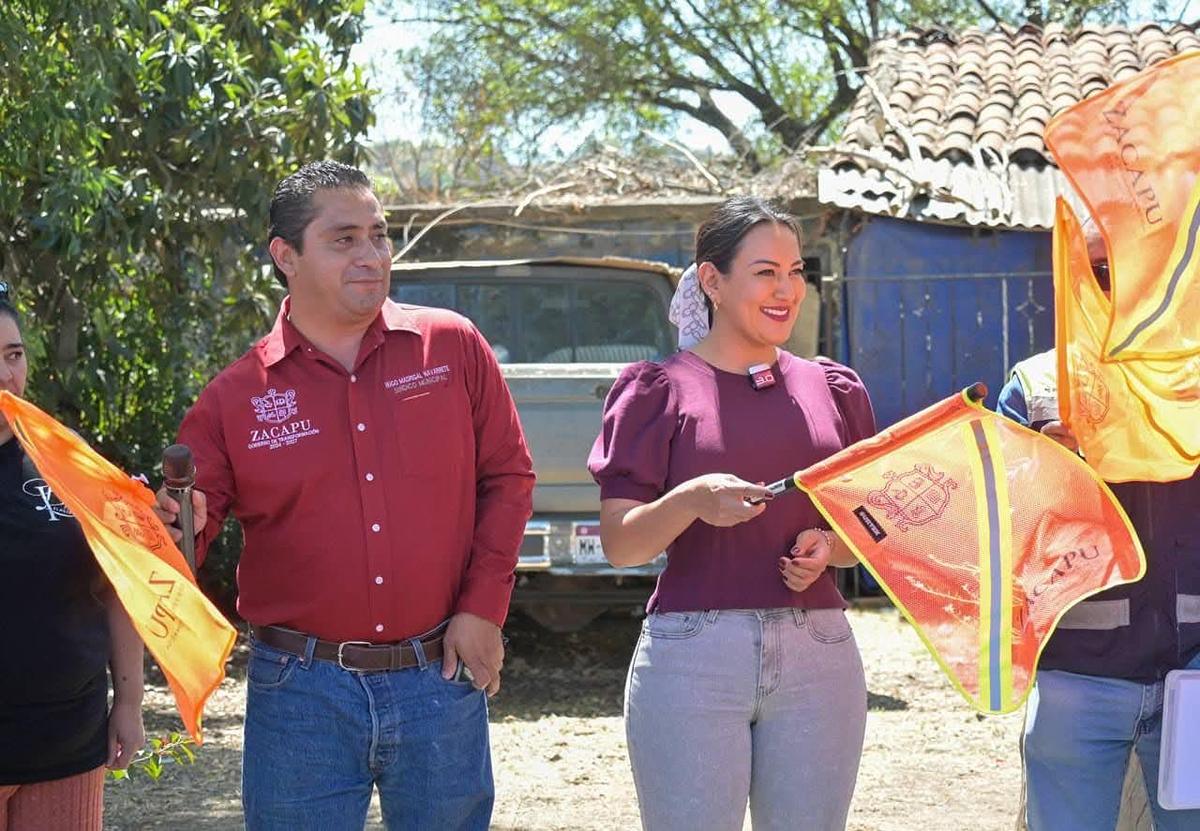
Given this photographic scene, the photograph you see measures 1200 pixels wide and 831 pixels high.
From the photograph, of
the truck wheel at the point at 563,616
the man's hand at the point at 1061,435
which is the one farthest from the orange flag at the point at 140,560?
the truck wheel at the point at 563,616

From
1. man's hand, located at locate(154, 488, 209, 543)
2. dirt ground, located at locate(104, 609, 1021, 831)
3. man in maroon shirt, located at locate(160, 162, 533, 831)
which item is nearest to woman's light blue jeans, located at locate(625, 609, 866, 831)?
man in maroon shirt, located at locate(160, 162, 533, 831)

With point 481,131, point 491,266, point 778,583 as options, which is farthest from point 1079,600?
point 481,131

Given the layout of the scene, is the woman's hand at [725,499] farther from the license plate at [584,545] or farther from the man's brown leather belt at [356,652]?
the license plate at [584,545]

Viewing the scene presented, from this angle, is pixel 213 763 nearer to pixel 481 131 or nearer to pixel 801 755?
pixel 801 755

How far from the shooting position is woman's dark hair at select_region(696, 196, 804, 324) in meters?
3.55

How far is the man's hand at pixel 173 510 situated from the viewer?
3.26m

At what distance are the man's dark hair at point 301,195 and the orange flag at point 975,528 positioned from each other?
1.17 meters

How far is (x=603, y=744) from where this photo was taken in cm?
725

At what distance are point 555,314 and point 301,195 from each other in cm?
542

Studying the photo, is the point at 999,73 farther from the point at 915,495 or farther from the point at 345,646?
the point at 345,646

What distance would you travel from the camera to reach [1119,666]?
351 centimetres

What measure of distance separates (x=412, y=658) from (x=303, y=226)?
95cm

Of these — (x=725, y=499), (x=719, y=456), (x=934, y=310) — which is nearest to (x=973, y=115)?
(x=934, y=310)

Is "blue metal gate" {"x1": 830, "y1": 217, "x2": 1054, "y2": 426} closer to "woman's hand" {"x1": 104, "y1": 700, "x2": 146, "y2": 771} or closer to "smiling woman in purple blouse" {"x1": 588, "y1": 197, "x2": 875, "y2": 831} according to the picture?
"smiling woman in purple blouse" {"x1": 588, "y1": 197, "x2": 875, "y2": 831}
